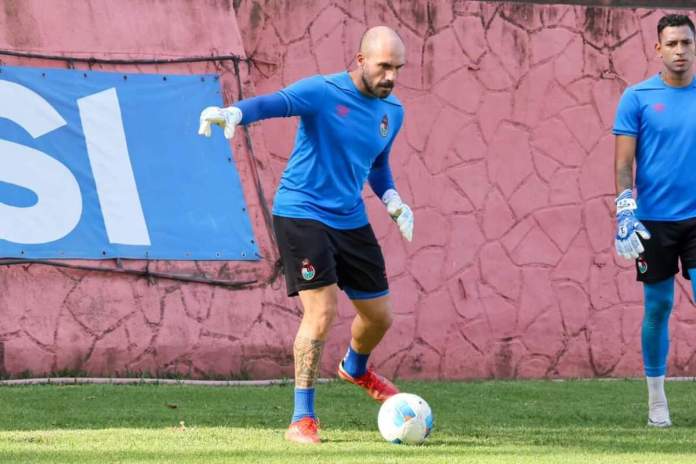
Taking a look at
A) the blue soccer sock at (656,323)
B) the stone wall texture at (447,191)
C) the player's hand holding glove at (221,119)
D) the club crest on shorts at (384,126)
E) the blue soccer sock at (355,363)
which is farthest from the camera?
the stone wall texture at (447,191)

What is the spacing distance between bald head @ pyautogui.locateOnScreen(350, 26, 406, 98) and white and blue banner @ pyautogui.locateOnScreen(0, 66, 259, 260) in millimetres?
3797

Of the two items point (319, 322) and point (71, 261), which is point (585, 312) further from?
point (319, 322)

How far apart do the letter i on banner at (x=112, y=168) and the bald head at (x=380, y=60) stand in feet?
12.4

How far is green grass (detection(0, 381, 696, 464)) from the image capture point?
6508 millimetres

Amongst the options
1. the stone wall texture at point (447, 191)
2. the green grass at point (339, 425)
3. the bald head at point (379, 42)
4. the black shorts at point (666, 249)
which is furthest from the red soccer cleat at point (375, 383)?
the stone wall texture at point (447, 191)

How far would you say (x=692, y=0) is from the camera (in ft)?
42.5

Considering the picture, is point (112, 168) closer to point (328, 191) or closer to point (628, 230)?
point (328, 191)

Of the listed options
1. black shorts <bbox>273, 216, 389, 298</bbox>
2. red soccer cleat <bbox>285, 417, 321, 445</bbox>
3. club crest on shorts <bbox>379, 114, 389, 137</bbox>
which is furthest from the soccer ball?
club crest on shorts <bbox>379, 114, 389, 137</bbox>

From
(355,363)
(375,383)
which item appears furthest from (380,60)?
(375,383)

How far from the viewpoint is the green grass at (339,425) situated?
6508 millimetres

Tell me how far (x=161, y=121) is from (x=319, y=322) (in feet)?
13.7

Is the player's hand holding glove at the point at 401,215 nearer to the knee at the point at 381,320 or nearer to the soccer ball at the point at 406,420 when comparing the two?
the knee at the point at 381,320

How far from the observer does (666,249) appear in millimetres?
8148

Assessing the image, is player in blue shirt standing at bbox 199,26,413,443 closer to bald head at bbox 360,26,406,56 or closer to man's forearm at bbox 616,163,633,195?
bald head at bbox 360,26,406,56
